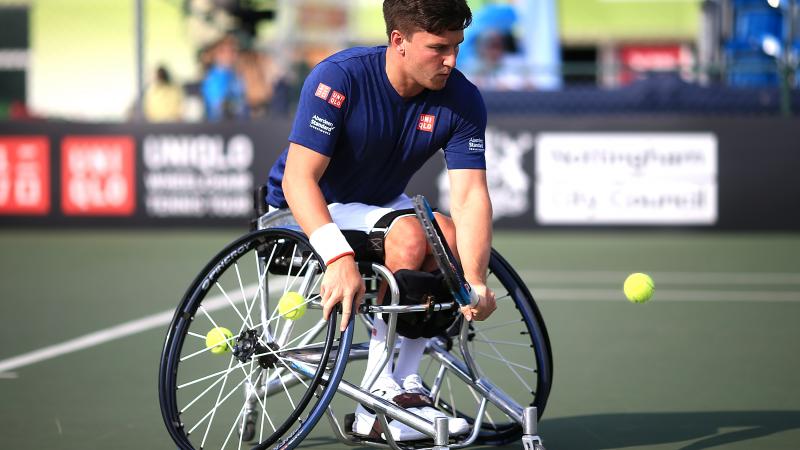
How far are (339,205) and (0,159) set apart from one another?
1036 centimetres

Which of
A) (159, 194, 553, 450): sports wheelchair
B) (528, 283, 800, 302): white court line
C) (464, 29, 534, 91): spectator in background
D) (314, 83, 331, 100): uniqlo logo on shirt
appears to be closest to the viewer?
(159, 194, 553, 450): sports wheelchair

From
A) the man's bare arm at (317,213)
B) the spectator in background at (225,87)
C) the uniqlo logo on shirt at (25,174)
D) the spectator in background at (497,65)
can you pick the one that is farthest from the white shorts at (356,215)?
the uniqlo logo on shirt at (25,174)

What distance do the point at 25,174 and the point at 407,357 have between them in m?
10.4

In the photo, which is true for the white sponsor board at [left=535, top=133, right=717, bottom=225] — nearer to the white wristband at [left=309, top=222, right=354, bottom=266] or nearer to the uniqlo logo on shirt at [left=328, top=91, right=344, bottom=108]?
the uniqlo logo on shirt at [left=328, top=91, right=344, bottom=108]

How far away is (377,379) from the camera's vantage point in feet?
A: 14.0

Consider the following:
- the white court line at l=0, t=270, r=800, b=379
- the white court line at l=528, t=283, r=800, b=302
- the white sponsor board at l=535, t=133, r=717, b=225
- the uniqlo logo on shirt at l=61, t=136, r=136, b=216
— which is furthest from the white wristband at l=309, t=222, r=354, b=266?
the uniqlo logo on shirt at l=61, t=136, r=136, b=216

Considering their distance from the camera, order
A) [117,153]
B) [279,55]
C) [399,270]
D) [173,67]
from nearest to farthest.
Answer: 1. [399,270]
2. [117,153]
3. [279,55]
4. [173,67]

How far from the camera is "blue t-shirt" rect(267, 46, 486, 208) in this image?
419 cm

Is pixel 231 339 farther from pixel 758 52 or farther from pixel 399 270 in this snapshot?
pixel 758 52

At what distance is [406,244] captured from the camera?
164 inches

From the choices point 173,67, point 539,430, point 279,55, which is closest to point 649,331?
point 539,430

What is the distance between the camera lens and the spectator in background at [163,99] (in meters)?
14.6

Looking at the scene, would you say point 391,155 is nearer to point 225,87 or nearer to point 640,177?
point 640,177

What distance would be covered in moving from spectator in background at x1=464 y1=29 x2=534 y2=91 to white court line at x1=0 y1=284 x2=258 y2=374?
5.89m
